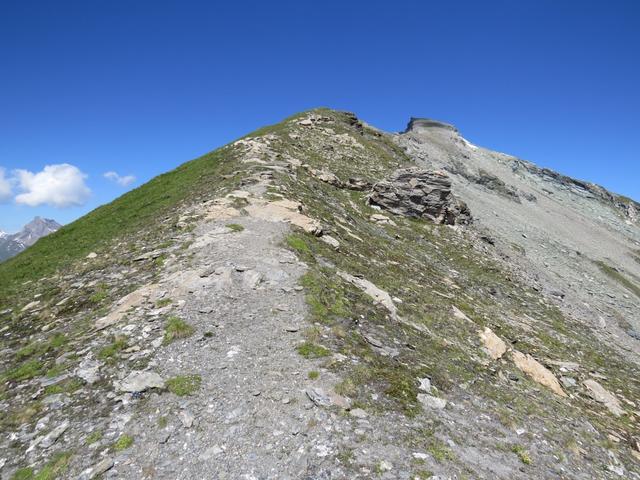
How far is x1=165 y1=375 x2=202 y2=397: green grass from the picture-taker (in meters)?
9.09

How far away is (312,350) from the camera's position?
10.5 meters

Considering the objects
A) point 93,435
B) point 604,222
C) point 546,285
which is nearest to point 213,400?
point 93,435

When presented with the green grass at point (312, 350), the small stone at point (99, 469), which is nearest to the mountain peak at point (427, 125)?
the green grass at point (312, 350)

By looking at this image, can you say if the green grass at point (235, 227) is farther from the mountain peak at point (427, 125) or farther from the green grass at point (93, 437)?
the mountain peak at point (427, 125)

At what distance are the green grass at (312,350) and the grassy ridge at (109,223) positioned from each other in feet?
53.1

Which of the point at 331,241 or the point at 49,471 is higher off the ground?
the point at 331,241

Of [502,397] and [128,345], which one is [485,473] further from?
[128,345]

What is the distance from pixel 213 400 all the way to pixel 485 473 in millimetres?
6001

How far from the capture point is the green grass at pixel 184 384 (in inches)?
358

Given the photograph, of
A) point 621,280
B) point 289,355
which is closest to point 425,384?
point 289,355

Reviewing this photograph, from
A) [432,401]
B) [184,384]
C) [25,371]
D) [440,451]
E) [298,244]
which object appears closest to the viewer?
[440,451]

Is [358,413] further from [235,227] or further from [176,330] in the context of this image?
[235,227]

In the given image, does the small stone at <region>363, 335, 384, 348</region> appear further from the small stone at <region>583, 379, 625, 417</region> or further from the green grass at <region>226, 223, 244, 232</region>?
the small stone at <region>583, 379, 625, 417</region>

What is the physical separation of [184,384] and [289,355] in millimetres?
2697
